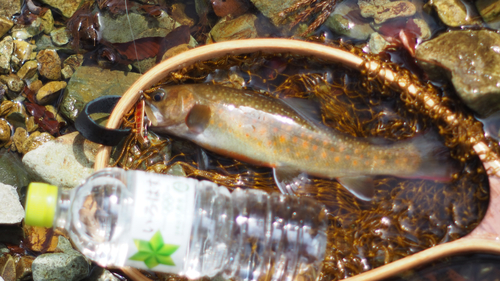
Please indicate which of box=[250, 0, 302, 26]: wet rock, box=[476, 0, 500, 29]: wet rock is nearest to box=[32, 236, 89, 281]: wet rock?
box=[250, 0, 302, 26]: wet rock

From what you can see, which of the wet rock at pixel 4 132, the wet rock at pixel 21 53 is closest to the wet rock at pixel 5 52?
the wet rock at pixel 21 53

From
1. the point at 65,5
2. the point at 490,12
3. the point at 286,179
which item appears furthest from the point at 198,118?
the point at 490,12

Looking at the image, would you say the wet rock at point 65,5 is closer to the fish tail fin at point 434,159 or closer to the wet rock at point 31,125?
the wet rock at point 31,125

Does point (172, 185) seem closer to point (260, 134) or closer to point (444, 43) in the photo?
point (260, 134)

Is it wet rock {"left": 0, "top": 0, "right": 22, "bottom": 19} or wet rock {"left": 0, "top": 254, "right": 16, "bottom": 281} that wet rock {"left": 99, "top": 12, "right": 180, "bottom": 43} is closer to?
wet rock {"left": 0, "top": 0, "right": 22, "bottom": 19}

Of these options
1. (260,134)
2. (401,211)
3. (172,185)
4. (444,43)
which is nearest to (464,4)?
(444,43)
